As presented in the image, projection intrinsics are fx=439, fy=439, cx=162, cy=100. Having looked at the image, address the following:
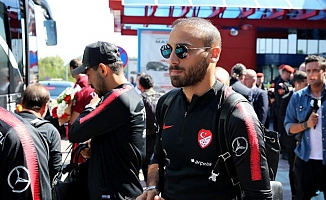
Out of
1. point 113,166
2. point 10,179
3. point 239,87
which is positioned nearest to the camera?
point 10,179

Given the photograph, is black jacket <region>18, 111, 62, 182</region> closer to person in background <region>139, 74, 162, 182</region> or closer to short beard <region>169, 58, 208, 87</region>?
short beard <region>169, 58, 208, 87</region>

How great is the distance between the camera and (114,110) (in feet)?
11.0

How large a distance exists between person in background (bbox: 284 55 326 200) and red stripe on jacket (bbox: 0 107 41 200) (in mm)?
3492

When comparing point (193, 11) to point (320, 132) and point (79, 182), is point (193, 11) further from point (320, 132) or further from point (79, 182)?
point (79, 182)

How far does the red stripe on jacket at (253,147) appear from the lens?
7.06 feet

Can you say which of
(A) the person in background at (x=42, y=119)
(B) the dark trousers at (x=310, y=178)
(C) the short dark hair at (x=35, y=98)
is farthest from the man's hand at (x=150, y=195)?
(B) the dark trousers at (x=310, y=178)

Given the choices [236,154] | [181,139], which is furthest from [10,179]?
[236,154]

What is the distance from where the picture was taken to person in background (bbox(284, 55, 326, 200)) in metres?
4.86

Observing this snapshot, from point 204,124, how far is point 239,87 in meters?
5.00

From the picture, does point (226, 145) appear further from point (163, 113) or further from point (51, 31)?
point (51, 31)

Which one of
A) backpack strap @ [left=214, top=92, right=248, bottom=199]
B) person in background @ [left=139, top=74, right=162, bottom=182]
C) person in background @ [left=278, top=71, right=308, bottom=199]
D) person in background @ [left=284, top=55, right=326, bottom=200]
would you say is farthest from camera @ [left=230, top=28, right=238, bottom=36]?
backpack strap @ [left=214, top=92, right=248, bottom=199]

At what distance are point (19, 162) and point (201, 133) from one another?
3.00ft

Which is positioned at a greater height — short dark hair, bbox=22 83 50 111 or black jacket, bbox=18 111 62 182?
short dark hair, bbox=22 83 50 111

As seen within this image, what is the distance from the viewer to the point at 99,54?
352 centimetres
